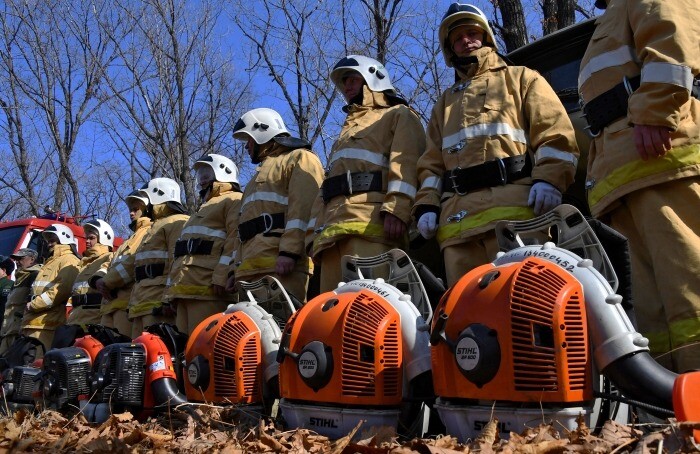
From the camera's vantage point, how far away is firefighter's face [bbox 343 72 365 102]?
5516 millimetres

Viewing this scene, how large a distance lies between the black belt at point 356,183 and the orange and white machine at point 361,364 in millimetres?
1229

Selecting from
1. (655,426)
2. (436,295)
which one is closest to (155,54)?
(436,295)

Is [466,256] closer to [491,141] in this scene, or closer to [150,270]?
[491,141]

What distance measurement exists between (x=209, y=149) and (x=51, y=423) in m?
15.8

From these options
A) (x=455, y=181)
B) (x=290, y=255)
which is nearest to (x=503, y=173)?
(x=455, y=181)

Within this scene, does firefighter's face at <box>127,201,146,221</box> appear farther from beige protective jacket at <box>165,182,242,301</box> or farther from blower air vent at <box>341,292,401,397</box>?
blower air vent at <box>341,292,401,397</box>

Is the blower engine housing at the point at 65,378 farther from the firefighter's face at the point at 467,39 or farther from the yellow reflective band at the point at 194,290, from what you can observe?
the firefighter's face at the point at 467,39

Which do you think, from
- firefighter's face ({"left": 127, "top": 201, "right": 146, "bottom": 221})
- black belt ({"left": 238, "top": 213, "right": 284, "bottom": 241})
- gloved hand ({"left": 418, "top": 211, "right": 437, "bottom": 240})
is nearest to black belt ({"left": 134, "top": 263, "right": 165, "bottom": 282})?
firefighter's face ({"left": 127, "top": 201, "right": 146, "bottom": 221})

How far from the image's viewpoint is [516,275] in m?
2.99

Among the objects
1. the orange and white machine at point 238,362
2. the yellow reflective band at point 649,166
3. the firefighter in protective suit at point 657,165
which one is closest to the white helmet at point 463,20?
the firefighter in protective suit at point 657,165

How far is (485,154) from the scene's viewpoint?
4188 mm

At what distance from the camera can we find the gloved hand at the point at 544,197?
3.88 meters

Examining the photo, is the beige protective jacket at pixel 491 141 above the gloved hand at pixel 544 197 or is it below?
above

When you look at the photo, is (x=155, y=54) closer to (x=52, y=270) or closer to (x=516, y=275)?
(x=52, y=270)
